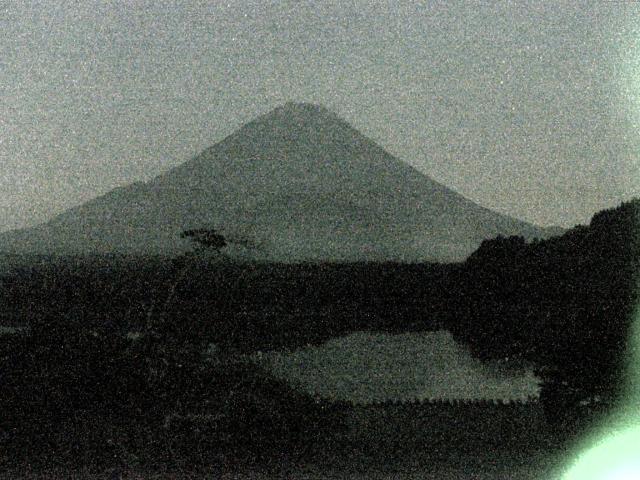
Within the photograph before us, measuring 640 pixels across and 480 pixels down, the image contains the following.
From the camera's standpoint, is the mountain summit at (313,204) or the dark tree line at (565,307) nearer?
the dark tree line at (565,307)

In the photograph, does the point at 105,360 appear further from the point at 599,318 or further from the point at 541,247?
the point at 541,247

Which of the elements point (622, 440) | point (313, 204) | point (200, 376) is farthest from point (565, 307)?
point (313, 204)

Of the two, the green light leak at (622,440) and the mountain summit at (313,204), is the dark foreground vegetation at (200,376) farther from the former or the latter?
the mountain summit at (313,204)

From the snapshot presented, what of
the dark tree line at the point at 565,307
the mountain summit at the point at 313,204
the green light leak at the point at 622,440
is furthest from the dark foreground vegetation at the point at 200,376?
the mountain summit at the point at 313,204

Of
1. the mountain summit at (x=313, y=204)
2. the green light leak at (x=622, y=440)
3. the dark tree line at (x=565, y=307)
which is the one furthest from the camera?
the mountain summit at (x=313, y=204)

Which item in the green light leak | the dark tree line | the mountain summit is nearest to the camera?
the green light leak

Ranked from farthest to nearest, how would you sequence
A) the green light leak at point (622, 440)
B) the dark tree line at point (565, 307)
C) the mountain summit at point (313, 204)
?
1. the mountain summit at point (313, 204)
2. the dark tree line at point (565, 307)
3. the green light leak at point (622, 440)

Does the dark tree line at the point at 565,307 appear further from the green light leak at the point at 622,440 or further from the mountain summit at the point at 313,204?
the mountain summit at the point at 313,204

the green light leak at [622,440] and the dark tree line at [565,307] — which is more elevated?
the dark tree line at [565,307]

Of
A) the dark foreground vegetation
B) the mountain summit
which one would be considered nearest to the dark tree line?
the dark foreground vegetation

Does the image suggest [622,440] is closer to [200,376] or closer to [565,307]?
[565,307]

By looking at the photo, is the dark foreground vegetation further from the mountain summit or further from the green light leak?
the mountain summit
